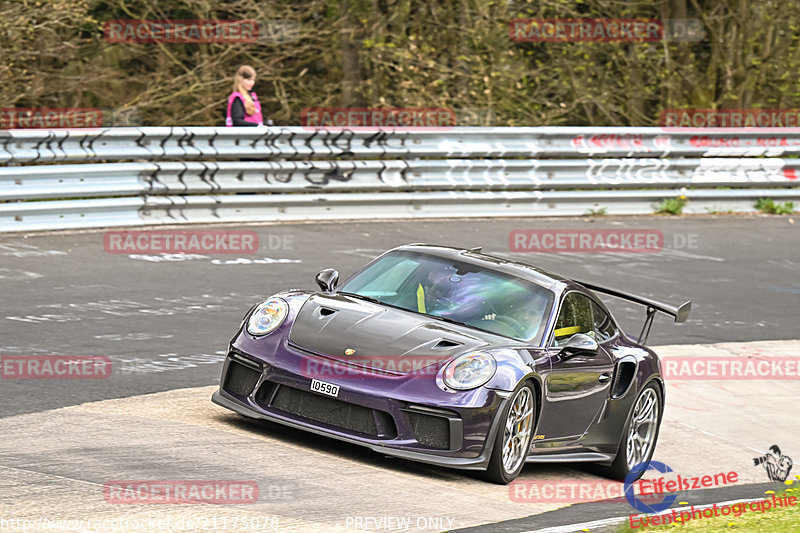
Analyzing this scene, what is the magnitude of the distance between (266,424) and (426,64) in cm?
1485

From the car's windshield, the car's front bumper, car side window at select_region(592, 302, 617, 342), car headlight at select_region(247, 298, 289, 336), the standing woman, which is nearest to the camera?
the car's front bumper

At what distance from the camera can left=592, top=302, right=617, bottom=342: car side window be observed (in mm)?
8539

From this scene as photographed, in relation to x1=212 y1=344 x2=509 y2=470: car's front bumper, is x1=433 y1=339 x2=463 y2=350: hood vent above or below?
above

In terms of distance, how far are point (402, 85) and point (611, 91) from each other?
4103mm

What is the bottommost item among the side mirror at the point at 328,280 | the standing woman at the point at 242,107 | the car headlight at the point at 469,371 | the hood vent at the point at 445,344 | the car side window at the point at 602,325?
the car side window at the point at 602,325

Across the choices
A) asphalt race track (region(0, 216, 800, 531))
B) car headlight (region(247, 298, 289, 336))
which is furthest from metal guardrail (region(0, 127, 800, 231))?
car headlight (region(247, 298, 289, 336))

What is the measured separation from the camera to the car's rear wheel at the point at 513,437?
716cm

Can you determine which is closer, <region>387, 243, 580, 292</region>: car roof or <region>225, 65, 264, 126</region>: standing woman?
<region>387, 243, 580, 292</region>: car roof

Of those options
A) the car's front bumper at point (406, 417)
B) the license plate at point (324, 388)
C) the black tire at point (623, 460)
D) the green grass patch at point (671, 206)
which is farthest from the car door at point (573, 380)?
the green grass patch at point (671, 206)

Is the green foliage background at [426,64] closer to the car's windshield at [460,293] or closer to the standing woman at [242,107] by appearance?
the standing woman at [242,107]

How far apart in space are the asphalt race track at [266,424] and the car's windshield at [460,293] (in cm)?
95

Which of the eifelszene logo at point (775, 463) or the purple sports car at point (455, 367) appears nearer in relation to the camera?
the purple sports car at point (455, 367)

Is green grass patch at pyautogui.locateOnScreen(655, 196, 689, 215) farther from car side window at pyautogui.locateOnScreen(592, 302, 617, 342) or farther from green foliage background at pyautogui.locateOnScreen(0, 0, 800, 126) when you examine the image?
car side window at pyautogui.locateOnScreen(592, 302, 617, 342)

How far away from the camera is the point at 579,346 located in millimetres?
7707
